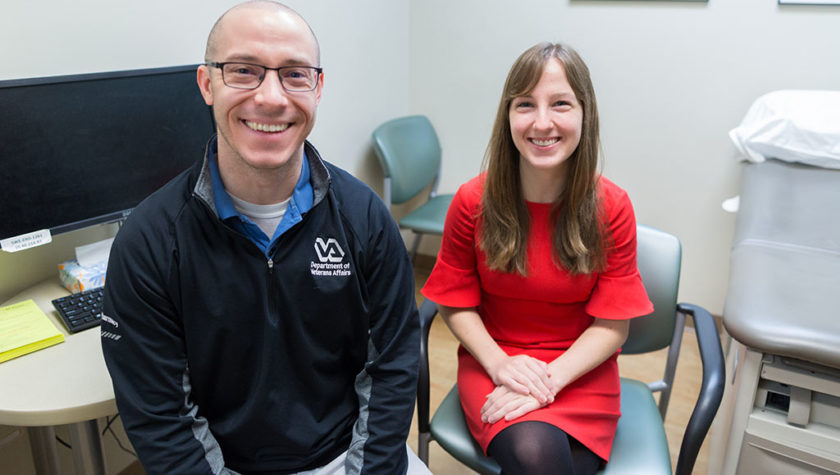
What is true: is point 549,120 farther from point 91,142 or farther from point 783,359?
point 91,142

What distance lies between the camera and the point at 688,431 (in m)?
1.25

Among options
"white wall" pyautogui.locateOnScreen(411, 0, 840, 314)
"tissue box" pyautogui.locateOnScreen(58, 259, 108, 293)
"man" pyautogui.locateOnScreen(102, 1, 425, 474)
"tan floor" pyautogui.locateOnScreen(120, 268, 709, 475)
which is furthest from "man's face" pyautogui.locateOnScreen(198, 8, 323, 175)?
"white wall" pyautogui.locateOnScreen(411, 0, 840, 314)

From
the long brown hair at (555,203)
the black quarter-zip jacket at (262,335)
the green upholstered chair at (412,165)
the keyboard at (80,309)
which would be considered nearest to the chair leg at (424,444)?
the black quarter-zip jacket at (262,335)

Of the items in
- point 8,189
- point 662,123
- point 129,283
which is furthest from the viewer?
point 662,123

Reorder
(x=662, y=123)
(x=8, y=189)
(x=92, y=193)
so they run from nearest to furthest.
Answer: (x=8, y=189)
(x=92, y=193)
(x=662, y=123)

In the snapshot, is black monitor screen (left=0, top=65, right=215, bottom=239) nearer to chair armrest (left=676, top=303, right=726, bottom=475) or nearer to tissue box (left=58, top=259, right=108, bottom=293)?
tissue box (left=58, top=259, right=108, bottom=293)

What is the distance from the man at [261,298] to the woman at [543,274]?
0.25 meters

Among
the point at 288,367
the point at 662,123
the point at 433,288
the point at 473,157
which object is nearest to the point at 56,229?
the point at 288,367

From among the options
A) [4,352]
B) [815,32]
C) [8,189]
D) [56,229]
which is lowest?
[4,352]

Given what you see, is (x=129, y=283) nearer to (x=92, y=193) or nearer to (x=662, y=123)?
(x=92, y=193)

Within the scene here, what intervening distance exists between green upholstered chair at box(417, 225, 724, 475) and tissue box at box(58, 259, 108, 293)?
791 mm

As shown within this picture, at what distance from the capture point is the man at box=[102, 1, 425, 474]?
106 centimetres

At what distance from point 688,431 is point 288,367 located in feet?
2.68

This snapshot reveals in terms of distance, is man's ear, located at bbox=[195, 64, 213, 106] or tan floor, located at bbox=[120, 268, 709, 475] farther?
tan floor, located at bbox=[120, 268, 709, 475]
